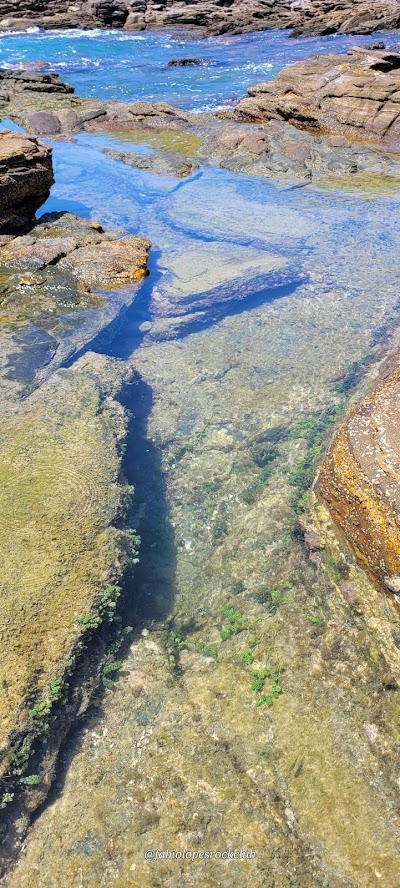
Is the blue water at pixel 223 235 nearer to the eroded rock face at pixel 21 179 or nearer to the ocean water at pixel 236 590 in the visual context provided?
the ocean water at pixel 236 590

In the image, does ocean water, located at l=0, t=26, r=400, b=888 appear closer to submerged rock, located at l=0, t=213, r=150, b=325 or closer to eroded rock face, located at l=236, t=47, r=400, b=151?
submerged rock, located at l=0, t=213, r=150, b=325

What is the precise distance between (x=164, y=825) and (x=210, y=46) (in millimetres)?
34444

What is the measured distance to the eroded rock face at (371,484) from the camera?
3654 mm

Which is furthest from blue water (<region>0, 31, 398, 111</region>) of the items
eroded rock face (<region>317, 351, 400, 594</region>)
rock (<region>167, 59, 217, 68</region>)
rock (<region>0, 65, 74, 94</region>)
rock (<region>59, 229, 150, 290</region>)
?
eroded rock face (<region>317, 351, 400, 594</region>)

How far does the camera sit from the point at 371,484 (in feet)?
12.4

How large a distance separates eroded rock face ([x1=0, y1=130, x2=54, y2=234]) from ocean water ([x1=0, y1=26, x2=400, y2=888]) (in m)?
1.42

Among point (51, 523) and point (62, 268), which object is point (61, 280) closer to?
point (62, 268)

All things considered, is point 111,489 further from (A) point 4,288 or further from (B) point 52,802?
(A) point 4,288

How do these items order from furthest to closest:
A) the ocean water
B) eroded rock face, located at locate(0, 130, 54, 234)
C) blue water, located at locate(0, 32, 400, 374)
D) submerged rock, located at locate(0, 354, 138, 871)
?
eroded rock face, located at locate(0, 130, 54, 234) → blue water, located at locate(0, 32, 400, 374) → submerged rock, located at locate(0, 354, 138, 871) → the ocean water

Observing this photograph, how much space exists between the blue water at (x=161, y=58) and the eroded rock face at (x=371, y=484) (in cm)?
1652

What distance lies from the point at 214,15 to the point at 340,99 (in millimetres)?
26017

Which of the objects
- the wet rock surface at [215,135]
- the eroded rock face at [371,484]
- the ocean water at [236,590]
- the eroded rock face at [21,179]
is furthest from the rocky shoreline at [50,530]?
the wet rock surface at [215,135]

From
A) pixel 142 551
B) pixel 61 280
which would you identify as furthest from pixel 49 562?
pixel 61 280

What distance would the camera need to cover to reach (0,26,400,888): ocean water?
10.0ft
